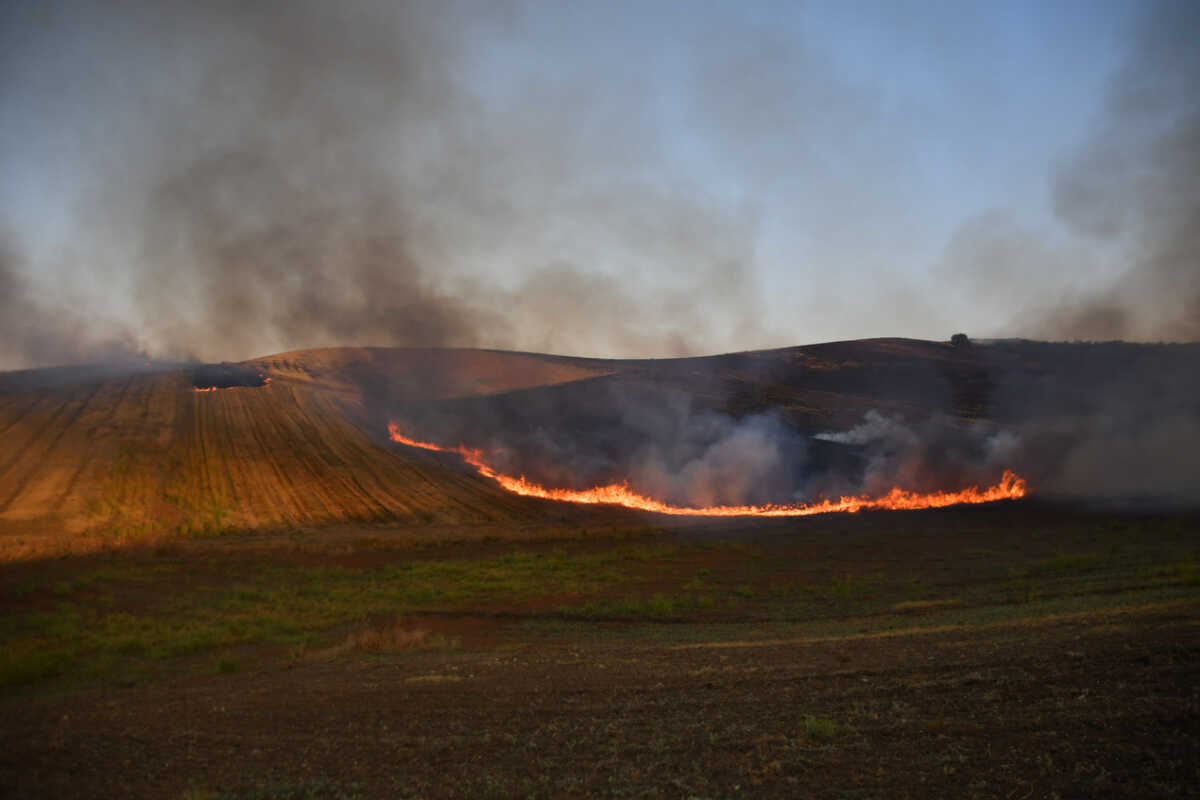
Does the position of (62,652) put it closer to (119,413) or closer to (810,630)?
(810,630)

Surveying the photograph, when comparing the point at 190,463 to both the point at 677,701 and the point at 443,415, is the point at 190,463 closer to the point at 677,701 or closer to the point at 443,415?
the point at 443,415

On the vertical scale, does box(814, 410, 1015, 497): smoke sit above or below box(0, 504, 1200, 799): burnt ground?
above

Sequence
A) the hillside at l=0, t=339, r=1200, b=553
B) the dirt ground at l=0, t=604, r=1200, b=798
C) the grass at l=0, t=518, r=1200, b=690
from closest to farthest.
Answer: the dirt ground at l=0, t=604, r=1200, b=798 < the grass at l=0, t=518, r=1200, b=690 < the hillside at l=0, t=339, r=1200, b=553

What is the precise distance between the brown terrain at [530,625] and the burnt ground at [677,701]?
53mm

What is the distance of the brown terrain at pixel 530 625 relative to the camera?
6.81m

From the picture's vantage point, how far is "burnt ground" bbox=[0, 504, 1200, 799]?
6.28m

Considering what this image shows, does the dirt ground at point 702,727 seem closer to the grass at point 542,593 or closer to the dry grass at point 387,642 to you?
the dry grass at point 387,642

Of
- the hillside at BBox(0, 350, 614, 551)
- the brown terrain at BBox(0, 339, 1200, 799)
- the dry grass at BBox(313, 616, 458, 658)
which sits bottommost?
the dry grass at BBox(313, 616, 458, 658)

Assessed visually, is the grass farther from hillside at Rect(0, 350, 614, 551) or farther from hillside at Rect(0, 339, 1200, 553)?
hillside at Rect(0, 339, 1200, 553)

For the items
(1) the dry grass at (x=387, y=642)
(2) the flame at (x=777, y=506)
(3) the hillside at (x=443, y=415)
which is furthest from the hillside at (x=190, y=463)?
(1) the dry grass at (x=387, y=642)

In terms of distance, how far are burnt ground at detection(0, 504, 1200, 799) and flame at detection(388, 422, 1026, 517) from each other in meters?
17.6

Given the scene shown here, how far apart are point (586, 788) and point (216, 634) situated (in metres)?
13.0

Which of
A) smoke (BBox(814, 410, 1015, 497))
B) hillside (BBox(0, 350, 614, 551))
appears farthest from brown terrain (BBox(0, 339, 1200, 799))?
smoke (BBox(814, 410, 1015, 497))

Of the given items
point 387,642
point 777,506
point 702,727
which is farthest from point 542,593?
point 777,506
